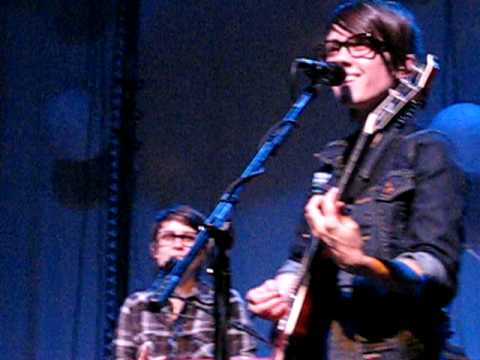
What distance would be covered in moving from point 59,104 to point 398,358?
11.7 ft

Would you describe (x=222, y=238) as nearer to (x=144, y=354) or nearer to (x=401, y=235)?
(x=401, y=235)

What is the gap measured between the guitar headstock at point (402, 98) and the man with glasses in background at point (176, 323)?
1.51 m

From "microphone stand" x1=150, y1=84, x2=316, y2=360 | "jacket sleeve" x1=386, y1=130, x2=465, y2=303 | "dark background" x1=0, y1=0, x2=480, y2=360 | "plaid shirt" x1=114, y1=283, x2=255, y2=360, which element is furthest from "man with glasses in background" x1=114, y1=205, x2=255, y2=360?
"jacket sleeve" x1=386, y1=130, x2=465, y2=303

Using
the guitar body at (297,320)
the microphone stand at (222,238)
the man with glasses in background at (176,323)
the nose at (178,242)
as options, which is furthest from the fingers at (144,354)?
the guitar body at (297,320)

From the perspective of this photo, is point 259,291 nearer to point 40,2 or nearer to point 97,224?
point 97,224

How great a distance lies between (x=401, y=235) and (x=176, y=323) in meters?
1.79

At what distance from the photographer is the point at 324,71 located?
190cm

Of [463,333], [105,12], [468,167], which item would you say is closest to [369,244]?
[468,167]

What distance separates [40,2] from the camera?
5078mm

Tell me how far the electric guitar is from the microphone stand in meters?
0.13

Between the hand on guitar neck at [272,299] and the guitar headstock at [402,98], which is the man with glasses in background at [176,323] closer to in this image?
the hand on guitar neck at [272,299]

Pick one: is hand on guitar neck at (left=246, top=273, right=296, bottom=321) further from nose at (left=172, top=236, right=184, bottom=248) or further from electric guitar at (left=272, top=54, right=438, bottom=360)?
nose at (left=172, top=236, right=184, bottom=248)

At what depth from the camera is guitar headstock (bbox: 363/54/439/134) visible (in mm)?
1851

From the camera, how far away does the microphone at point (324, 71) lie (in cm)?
190
